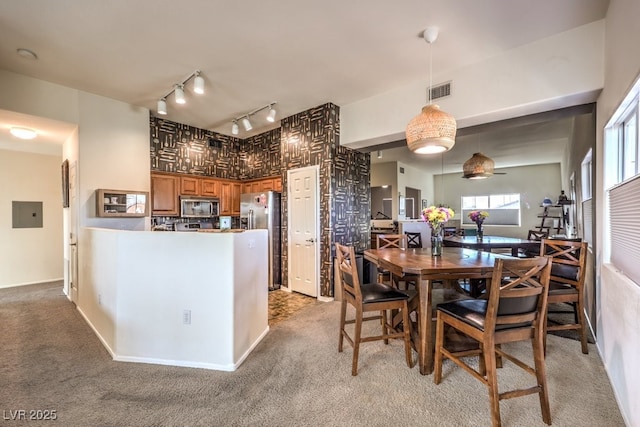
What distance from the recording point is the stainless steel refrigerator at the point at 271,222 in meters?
4.91

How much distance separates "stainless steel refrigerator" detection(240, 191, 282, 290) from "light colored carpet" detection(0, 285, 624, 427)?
216cm

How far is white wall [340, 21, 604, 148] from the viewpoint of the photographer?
2582 mm

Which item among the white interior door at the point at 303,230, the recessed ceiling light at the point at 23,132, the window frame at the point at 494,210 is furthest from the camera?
the window frame at the point at 494,210

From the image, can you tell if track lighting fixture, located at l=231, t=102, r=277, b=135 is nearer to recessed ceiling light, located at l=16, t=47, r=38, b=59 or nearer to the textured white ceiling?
the textured white ceiling

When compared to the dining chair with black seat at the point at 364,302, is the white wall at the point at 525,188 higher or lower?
higher

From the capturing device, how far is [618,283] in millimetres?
1927

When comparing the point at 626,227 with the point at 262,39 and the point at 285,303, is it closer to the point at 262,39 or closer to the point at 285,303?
the point at 262,39

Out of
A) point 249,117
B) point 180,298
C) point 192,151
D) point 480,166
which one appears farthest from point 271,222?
point 480,166

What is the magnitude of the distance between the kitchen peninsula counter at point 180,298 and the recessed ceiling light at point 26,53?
217 cm

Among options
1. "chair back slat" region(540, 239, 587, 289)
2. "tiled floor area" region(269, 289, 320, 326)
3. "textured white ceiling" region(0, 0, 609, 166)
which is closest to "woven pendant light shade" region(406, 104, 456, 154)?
"textured white ceiling" region(0, 0, 609, 166)

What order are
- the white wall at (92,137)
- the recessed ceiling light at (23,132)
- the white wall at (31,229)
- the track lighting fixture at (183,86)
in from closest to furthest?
1. the track lighting fixture at (183,86)
2. the white wall at (92,137)
3. the recessed ceiling light at (23,132)
4. the white wall at (31,229)

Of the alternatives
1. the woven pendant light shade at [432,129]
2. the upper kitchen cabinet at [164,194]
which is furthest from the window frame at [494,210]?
the upper kitchen cabinet at [164,194]

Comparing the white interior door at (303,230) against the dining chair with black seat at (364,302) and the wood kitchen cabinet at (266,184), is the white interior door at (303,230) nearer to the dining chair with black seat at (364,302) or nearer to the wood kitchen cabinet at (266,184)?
the wood kitchen cabinet at (266,184)

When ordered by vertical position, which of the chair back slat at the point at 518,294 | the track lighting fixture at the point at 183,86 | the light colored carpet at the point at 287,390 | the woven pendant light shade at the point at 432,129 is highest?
the track lighting fixture at the point at 183,86
